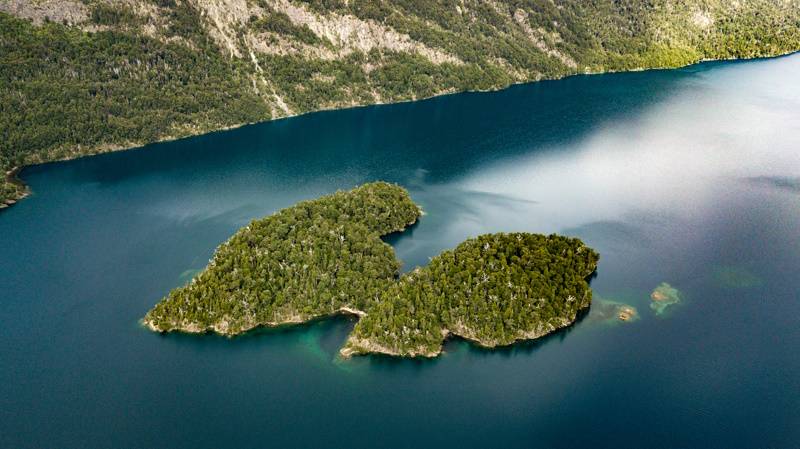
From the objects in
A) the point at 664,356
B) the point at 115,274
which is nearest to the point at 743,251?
the point at 664,356

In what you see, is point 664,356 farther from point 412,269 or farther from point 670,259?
point 412,269

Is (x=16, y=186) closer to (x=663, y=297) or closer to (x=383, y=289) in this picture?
(x=383, y=289)

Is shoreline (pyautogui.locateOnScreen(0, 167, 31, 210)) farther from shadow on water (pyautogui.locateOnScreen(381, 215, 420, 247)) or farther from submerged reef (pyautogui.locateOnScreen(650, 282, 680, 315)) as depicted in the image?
submerged reef (pyautogui.locateOnScreen(650, 282, 680, 315))

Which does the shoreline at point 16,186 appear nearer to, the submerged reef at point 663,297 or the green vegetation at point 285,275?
the green vegetation at point 285,275

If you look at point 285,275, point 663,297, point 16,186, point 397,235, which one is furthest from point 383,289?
point 16,186

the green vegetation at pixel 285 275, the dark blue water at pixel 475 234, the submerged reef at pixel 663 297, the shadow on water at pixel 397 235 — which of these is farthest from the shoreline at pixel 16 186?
the submerged reef at pixel 663 297

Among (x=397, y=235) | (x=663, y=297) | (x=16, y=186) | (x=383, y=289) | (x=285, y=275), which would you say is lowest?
(x=16, y=186)
